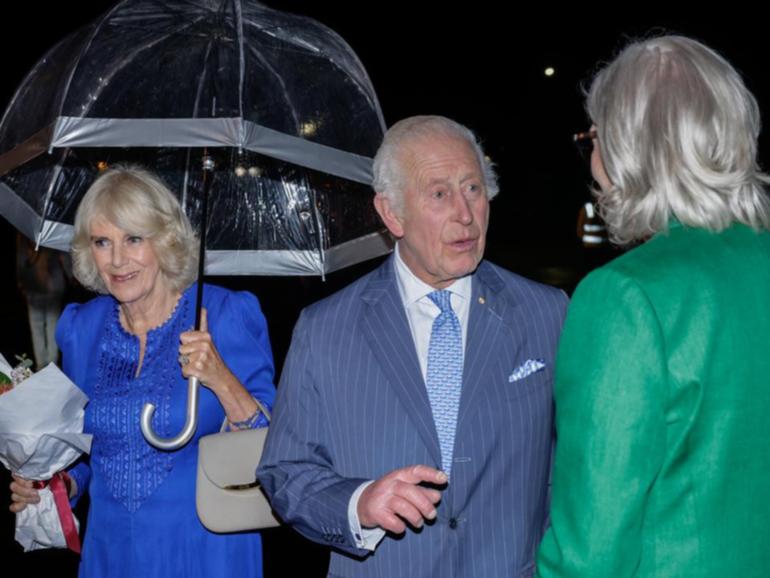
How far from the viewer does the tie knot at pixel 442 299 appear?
268 centimetres

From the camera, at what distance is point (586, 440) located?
5.50 ft

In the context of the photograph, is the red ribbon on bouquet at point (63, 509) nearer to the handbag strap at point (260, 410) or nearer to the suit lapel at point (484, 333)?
the handbag strap at point (260, 410)

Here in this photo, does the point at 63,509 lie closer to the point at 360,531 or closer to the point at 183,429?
the point at 183,429

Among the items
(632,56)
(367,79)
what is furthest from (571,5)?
(632,56)

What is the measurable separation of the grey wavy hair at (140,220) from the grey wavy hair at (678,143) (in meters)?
1.91

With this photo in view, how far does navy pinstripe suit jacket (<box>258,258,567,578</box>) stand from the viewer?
2.42 metres

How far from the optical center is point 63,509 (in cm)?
321

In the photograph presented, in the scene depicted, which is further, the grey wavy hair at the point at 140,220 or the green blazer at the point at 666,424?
the grey wavy hair at the point at 140,220

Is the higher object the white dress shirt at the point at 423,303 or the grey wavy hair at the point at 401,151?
the grey wavy hair at the point at 401,151

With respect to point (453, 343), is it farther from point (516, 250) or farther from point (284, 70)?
point (516, 250)

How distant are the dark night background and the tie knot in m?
1.15

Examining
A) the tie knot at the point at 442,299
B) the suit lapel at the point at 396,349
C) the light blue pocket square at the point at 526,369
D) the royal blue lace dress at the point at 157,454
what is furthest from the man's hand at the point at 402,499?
the royal blue lace dress at the point at 157,454

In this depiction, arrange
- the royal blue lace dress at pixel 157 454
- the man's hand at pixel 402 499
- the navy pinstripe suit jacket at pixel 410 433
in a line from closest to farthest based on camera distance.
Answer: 1. the man's hand at pixel 402 499
2. the navy pinstripe suit jacket at pixel 410 433
3. the royal blue lace dress at pixel 157 454

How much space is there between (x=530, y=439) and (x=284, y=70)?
1.59 meters
